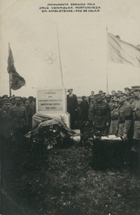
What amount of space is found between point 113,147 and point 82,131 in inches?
37.6

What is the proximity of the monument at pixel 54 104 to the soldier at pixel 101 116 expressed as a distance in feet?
3.68

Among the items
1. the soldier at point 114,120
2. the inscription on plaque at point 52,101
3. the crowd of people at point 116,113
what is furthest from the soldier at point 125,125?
the inscription on plaque at point 52,101

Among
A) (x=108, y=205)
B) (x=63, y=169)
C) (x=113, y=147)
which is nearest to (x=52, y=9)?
(x=113, y=147)

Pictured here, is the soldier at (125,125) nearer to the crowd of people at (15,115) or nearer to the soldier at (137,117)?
the soldier at (137,117)

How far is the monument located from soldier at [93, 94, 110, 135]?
1.12 metres

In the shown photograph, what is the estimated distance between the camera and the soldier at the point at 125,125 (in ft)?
12.0

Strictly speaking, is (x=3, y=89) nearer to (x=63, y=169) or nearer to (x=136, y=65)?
(x=63, y=169)

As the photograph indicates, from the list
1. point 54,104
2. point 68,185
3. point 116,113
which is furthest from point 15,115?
point 116,113

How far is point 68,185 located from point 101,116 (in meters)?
2.24

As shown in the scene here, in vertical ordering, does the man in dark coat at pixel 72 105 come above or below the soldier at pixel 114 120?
above

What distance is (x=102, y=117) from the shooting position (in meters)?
5.23

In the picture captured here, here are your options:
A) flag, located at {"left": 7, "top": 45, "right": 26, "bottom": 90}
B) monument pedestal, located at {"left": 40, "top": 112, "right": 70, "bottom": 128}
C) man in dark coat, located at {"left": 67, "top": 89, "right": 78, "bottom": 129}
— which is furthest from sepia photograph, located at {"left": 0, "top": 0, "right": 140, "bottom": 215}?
man in dark coat, located at {"left": 67, "top": 89, "right": 78, "bottom": 129}

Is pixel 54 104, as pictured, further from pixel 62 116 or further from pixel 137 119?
pixel 137 119

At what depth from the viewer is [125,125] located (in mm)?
4258
